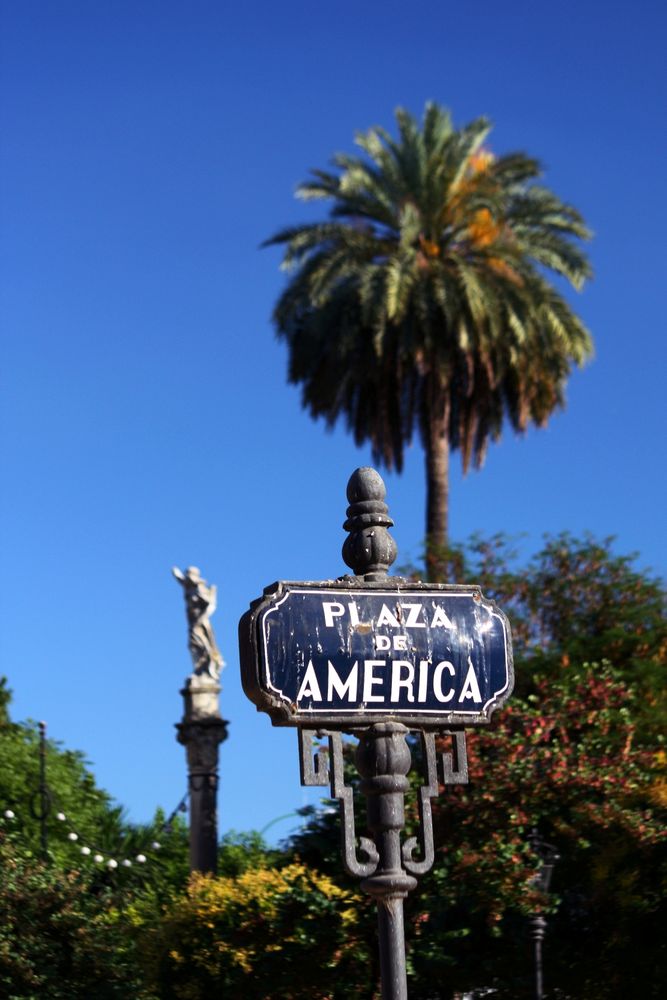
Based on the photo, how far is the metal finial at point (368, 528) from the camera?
6465 mm

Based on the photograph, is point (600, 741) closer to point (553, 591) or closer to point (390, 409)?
point (553, 591)

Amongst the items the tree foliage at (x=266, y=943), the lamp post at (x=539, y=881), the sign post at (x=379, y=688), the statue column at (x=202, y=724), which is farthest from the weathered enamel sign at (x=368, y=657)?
the statue column at (x=202, y=724)

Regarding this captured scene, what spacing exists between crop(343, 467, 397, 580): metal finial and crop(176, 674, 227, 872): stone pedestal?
20951 millimetres

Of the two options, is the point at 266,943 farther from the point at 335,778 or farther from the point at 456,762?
the point at 335,778

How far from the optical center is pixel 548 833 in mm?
21688

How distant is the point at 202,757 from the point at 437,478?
26.2 feet

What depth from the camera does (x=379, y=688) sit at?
6082mm

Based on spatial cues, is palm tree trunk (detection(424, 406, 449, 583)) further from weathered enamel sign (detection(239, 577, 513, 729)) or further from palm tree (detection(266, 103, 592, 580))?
weathered enamel sign (detection(239, 577, 513, 729))

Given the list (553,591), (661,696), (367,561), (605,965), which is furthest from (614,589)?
(367,561)

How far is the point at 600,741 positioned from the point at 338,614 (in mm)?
16552

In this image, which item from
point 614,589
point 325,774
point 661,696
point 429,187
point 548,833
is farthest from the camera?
point 429,187

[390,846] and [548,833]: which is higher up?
[548,833]

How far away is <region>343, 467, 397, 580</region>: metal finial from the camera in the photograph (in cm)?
646

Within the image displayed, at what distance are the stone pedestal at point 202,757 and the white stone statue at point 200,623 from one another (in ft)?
0.86
